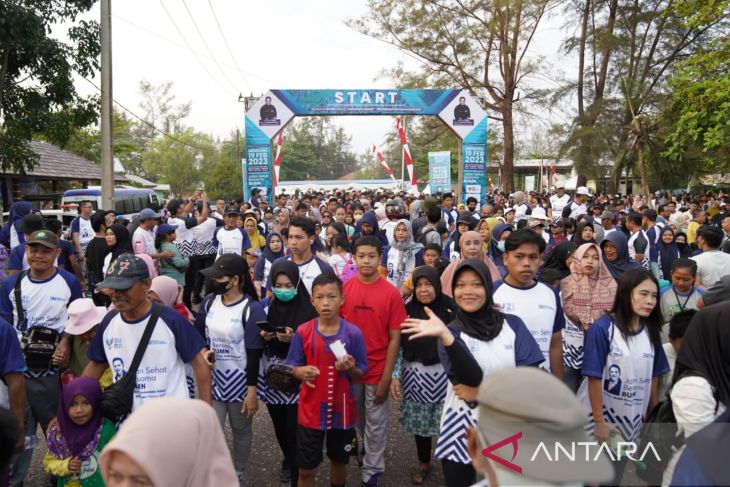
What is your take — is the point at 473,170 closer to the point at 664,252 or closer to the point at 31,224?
the point at 664,252

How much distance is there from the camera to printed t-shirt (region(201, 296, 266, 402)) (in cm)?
346

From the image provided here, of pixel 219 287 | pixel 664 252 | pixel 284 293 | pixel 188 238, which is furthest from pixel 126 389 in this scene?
pixel 664 252

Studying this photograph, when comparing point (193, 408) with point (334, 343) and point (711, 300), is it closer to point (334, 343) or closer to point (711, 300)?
point (334, 343)

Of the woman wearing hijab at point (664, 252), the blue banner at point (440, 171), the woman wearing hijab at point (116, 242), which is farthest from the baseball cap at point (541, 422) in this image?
the blue banner at point (440, 171)

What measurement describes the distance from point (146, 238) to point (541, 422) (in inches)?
274

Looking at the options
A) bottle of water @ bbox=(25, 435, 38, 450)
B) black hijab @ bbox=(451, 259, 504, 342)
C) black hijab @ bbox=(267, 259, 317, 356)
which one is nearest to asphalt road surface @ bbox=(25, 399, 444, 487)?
bottle of water @ bbox=(25, 435, 38, 450)

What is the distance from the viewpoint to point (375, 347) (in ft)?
12.0

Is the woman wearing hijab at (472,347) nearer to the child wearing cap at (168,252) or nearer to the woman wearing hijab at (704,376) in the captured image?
the woman wearing hijab at (704,376)

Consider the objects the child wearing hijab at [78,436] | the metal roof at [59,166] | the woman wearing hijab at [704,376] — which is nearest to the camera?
the woman wearing hijab at [704,376]

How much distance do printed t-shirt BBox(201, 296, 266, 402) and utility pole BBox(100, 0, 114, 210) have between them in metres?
8.41

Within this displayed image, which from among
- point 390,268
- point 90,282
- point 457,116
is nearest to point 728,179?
point 457,116

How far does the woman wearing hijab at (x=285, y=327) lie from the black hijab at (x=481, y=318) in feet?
4.50

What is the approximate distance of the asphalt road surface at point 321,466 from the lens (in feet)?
12.4

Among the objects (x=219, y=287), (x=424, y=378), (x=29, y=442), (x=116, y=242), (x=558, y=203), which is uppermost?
(x=558, y=203)
